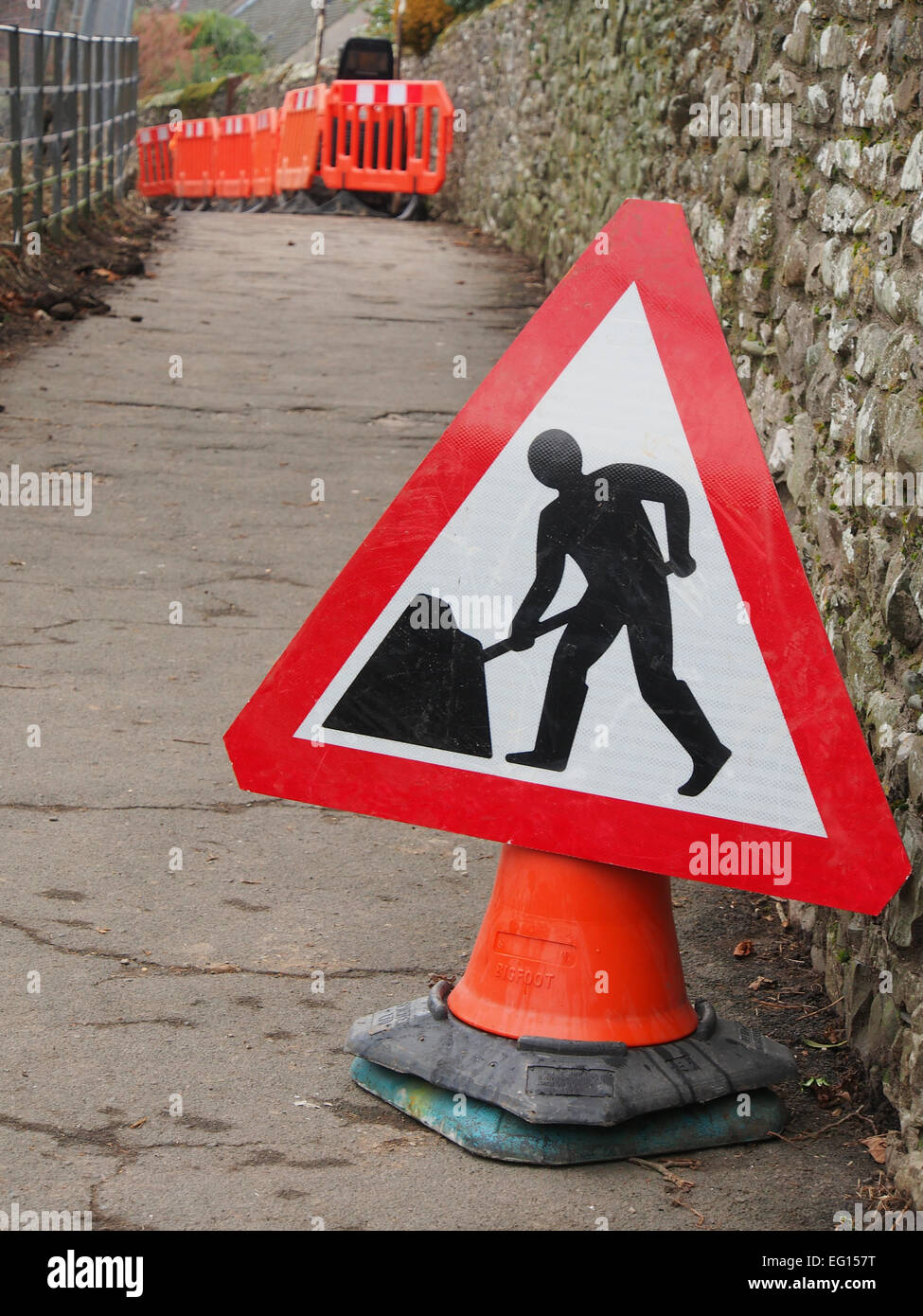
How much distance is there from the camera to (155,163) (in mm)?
24578

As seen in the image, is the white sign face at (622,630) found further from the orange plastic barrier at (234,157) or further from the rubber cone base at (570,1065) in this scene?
the orange plastic barrier at (234,157)

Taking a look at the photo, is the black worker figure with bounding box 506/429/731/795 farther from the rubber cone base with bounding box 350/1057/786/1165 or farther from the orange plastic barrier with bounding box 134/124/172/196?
the orange plastic barrier with bounding box 134/124/172/196

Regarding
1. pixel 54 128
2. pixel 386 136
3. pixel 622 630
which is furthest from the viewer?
pixel 386 136

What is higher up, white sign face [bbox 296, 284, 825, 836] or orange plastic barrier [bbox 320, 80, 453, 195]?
orange plastic barrier [bbox 320, 80, 453, 195]

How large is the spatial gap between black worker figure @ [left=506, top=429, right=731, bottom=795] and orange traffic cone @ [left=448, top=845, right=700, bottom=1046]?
8.3 inches

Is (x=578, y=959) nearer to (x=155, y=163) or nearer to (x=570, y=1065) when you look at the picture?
(x=570, y=1065)

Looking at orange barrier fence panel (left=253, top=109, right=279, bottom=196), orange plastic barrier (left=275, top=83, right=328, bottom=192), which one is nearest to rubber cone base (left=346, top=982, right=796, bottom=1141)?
orange plastic barrier (left=275, top=83, right=328, bottom=192)

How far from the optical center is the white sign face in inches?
86.2

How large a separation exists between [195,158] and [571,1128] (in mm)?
22739

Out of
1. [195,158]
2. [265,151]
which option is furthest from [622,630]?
[195,158]

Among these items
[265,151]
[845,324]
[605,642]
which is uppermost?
[265,151]
